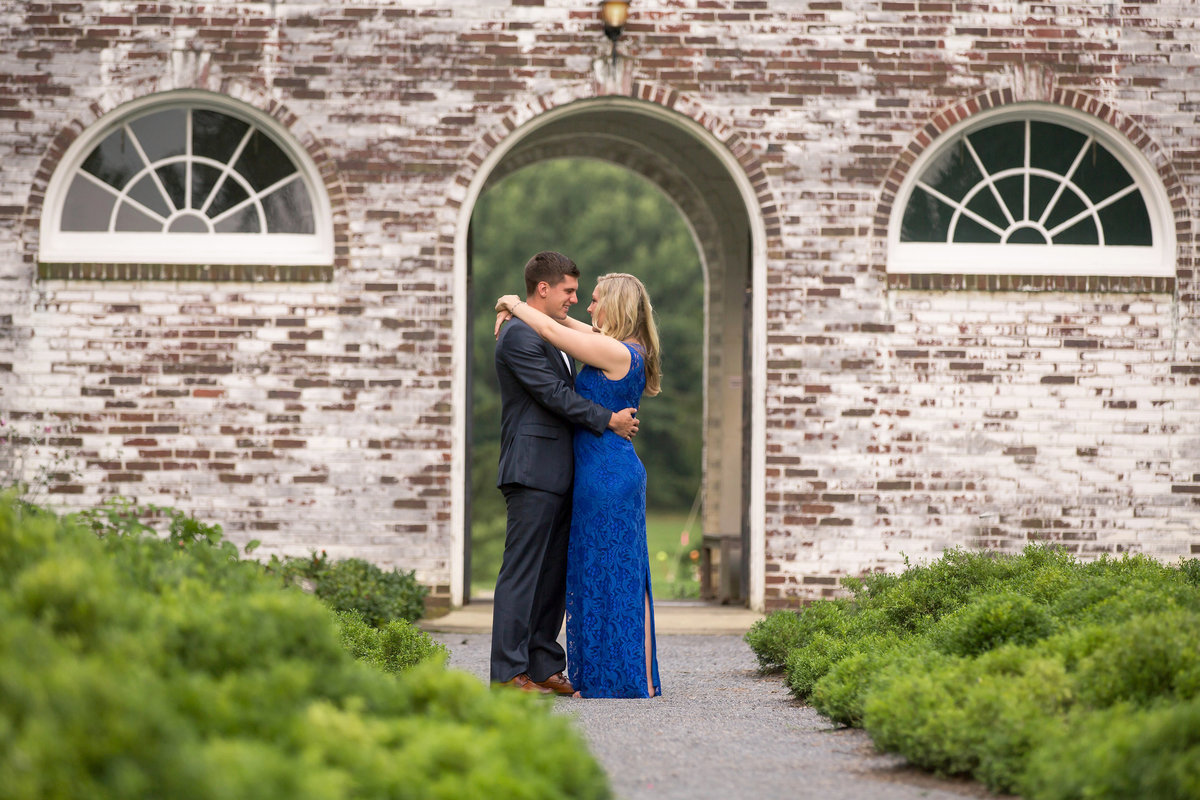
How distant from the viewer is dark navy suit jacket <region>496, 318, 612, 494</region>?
5727 millimetres

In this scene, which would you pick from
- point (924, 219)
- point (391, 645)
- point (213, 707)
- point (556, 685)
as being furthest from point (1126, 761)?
point (924, 219)

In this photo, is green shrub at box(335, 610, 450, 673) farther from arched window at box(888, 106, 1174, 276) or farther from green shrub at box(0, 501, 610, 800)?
arched window at box(888, 106, 1174, 276)

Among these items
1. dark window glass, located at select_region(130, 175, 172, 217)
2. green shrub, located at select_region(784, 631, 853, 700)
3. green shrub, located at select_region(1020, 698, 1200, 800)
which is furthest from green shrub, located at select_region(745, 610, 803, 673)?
dark window glass, located at select_region(130, 175, 172, 217)

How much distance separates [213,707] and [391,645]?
2.93 metres

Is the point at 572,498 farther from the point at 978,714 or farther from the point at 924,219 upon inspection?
the point at 924,219

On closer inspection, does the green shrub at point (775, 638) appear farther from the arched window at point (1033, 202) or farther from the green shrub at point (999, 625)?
the arched window at point (1033, 202)

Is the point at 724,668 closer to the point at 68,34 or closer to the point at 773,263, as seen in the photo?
the point at 773,263

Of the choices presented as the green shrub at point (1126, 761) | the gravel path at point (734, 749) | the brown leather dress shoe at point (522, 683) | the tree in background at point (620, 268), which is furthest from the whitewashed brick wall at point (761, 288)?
the tree in background at point (620, 268)

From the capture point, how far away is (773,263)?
9.12 meters

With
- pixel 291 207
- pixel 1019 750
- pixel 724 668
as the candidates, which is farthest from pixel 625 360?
pixel 291 207

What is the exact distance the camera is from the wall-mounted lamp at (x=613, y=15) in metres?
8.87

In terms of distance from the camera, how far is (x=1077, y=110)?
9219 millimetres

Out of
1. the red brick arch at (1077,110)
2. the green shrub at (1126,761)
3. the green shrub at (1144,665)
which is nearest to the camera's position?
the green shrub at (1126,761)

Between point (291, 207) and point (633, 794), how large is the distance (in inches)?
252
